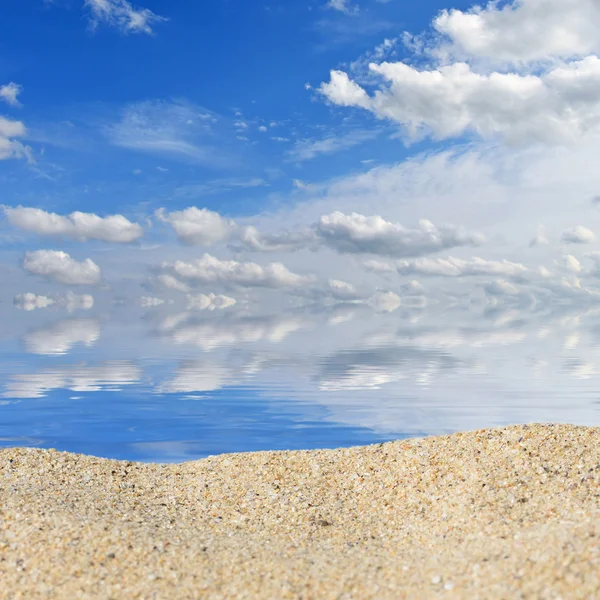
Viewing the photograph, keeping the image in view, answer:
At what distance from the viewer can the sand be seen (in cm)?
609

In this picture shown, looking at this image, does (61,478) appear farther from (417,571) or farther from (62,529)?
(417,571)

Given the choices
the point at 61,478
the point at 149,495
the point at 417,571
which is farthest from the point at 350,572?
the point at 61,478

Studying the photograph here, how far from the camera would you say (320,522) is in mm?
8547

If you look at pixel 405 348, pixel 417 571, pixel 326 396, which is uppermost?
pixel 405 348

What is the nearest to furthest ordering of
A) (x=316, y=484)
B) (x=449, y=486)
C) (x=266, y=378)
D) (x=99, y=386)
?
(x=449, y=486) < (x=316, y=484) < (x=99, y=386) < (x=266, y=378)

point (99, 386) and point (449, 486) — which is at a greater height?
point (99, 386)

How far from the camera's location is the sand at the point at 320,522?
6090 mm

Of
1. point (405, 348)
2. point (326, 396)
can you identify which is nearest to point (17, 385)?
point (326, 396)

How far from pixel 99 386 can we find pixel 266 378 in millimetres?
5538

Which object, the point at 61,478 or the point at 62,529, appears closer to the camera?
the point at 62,529

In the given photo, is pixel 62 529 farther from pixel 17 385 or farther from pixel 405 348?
pixel 405 348

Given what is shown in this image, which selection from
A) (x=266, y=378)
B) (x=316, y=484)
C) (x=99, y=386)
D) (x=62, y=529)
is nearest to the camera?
(x=62, y=529)

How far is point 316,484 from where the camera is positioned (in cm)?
977

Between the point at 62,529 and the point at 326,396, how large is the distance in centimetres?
1160
